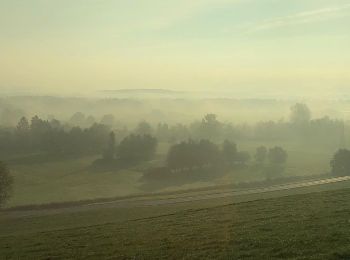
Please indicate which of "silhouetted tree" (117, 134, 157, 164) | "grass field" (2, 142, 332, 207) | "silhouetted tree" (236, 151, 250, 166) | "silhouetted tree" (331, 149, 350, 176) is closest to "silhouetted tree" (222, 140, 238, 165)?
"silhouetted tree" (236, 151, 250, 166)

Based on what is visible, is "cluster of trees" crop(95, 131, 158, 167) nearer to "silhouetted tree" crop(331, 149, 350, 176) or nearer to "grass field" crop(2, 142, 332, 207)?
"grass field" crop(2, 142, 332, 207)

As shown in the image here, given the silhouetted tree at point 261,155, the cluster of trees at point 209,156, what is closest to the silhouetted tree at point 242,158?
the cluster of trees at point 209,156

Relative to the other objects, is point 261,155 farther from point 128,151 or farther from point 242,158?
point 128,151

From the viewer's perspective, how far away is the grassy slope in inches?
1010

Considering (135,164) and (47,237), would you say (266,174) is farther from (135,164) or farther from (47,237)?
(47,237)

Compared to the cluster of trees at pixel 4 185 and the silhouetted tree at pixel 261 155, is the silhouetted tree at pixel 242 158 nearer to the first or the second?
the silhouetted tree at pixel 261 155

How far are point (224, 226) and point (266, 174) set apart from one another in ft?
388

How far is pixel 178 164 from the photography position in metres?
160

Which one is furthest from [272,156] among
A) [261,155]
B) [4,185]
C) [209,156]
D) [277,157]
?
[4,185]

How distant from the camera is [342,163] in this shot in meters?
137

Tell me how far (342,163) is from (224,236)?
116237mm

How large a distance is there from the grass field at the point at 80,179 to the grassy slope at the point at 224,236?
71.8 m

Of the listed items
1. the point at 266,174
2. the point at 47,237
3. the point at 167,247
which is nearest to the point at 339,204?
the point at 167,247

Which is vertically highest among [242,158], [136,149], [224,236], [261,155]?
[136,149]
